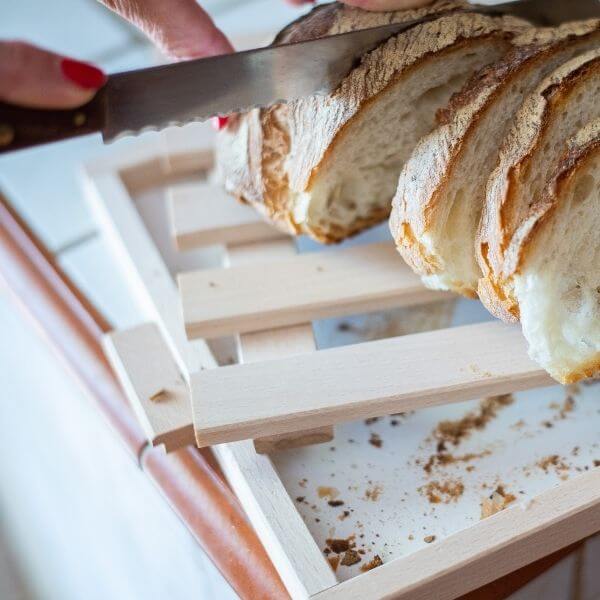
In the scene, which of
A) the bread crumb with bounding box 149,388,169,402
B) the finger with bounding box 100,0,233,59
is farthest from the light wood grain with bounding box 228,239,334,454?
the finger with bounding box 100,0,233,59

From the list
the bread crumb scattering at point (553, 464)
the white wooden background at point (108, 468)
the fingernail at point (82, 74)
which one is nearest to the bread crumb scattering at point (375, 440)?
the white wooden background at point (108, 468)

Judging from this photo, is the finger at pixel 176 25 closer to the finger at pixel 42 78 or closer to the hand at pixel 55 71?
the hand at pixel 55 71

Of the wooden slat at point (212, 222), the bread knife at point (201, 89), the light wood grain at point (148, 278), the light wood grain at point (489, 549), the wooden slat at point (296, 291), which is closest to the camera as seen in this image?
the light wood grain at point (489, 549)

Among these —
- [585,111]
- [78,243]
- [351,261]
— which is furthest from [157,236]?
[585,111]

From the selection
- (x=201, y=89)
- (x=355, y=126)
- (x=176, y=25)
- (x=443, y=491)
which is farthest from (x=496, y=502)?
(x=176, y=25)

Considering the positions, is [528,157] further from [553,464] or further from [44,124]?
[44,124]

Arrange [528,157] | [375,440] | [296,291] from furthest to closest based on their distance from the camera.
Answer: [296,291], [375,440], [528,157]

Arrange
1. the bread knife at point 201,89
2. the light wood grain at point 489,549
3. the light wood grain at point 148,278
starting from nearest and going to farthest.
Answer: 1. the light wood grain at point 489,549
2. the bread knife at point 201,89
3. the light wood grain at point 148,278
